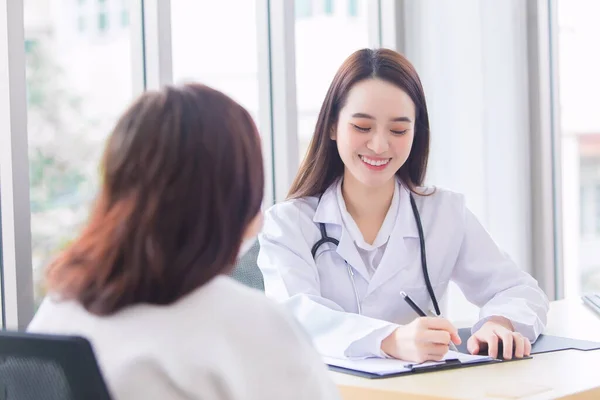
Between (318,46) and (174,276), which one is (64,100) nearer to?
(318,46)

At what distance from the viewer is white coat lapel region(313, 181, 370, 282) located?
6.05 feet

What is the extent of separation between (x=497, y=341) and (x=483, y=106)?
1.63m

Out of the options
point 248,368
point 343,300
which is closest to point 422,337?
point 343,300

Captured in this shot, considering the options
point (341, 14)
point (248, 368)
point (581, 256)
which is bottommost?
point (581, 256)

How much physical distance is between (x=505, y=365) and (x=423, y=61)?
1.90 metres

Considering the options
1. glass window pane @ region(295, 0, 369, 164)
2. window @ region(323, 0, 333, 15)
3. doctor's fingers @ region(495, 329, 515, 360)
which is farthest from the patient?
window @ region(323, 0, 333, 15)

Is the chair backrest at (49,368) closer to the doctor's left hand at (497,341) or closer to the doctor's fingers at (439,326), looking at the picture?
the doctor's fingers at (439,326)

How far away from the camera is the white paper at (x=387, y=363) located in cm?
139

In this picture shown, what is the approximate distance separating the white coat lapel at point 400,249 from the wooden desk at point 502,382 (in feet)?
1.38

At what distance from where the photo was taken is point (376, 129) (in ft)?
6.02

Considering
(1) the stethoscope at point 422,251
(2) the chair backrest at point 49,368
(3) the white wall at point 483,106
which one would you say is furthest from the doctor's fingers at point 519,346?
(3) the white wall at point 483,106

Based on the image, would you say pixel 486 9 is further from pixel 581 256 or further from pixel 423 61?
pixel 581 256

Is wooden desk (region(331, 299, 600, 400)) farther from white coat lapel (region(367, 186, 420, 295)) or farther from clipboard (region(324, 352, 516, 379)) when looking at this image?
white coat lapel (region(367, 186, 420, 295))

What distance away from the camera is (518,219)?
3105 millimetres
